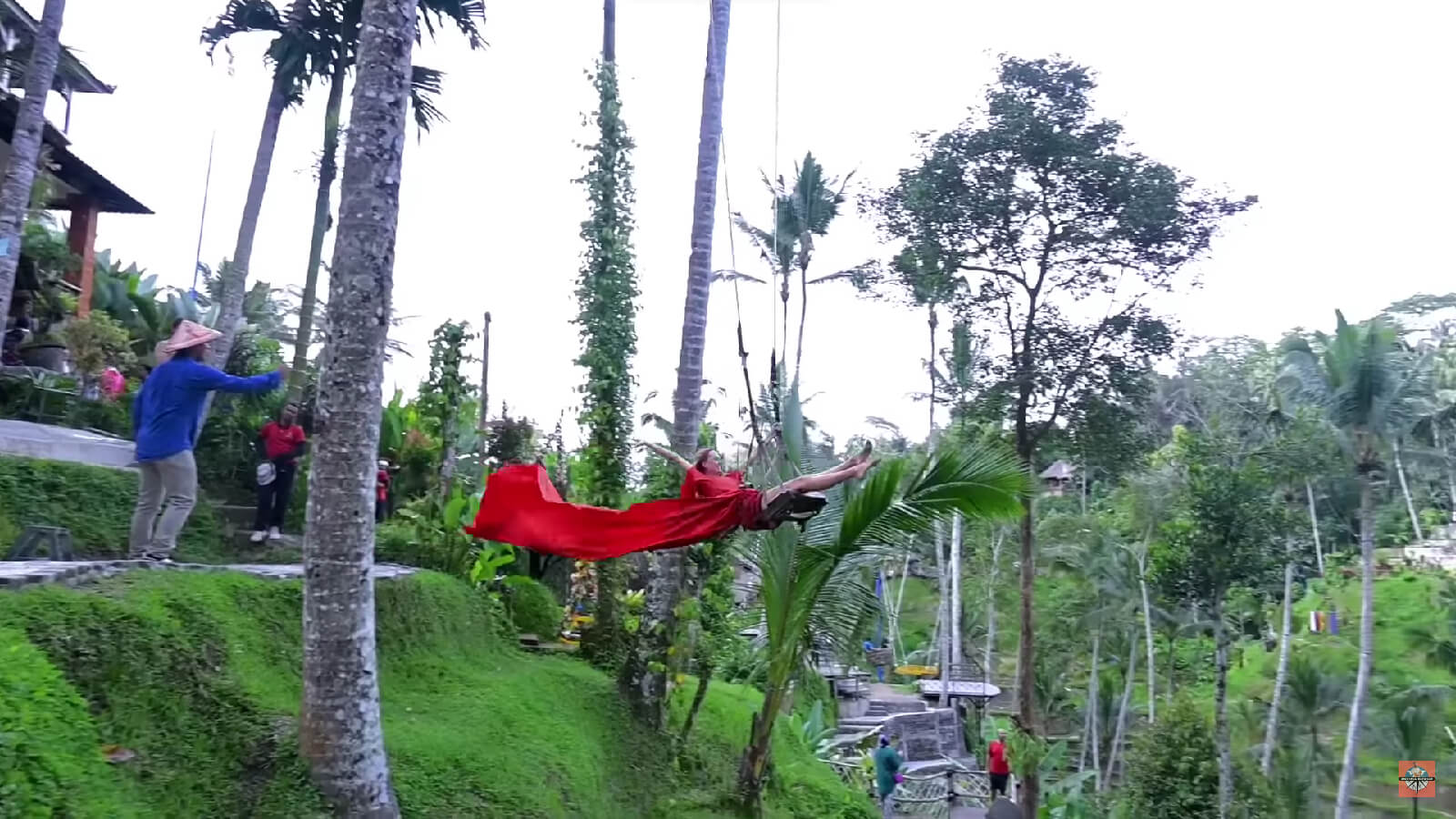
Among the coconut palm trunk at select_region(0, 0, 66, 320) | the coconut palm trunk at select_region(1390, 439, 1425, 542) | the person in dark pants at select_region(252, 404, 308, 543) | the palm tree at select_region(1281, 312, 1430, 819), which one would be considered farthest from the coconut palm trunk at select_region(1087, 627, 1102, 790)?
the coconut palm trunk at select_region(0, 0, 66, 320)

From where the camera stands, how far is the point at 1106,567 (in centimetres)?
2811

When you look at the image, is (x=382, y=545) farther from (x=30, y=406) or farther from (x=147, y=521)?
(x=30, y=406)

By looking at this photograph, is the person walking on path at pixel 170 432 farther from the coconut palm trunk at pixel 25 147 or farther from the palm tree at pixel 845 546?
the coconut palm trunk at pixel 25 147

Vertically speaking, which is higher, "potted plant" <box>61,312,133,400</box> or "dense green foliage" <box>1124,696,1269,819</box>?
"potted plant" <box>61,312,133,400</box>

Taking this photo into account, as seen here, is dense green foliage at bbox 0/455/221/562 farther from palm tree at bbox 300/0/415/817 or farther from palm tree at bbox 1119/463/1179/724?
palm tree at bbox 1119/463/1179/724

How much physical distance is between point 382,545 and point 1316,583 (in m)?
36.7

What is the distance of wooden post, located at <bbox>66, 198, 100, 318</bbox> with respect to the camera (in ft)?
46.8

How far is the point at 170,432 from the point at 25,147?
513 centimetres

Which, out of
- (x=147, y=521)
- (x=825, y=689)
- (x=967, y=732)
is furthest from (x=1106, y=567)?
(x=147, y=521)

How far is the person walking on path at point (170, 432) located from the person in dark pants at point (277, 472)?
9.99ft

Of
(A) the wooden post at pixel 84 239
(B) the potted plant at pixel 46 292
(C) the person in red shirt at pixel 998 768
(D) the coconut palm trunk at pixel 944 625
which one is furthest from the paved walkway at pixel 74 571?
(D) the coconut palm trunk at pixel 944 625

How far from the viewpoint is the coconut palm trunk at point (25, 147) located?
9125 millimetres

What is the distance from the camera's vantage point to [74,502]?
26.1 feet

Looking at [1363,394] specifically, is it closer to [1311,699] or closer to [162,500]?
[1311,699]
